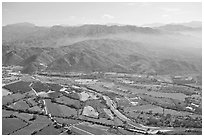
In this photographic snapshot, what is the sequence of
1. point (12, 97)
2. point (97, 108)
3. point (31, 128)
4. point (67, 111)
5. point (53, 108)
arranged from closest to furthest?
1. point (31, 128)
2. point (67, 111)
3. point (53, 108)
4. point (97, 108)
5. point (12, 97)

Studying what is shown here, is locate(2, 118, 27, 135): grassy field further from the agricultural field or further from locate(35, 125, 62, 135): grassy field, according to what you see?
locate(35, 125, 62, 135): grassy field

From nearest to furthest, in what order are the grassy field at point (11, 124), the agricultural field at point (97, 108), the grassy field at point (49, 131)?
the grassy field at point (49, 131) < the grassy field at point (11, 124) < the agricultural field at point (97, 108)

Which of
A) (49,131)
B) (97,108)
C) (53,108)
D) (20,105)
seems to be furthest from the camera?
(20,105)

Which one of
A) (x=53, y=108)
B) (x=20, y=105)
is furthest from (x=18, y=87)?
(x=53, y=108)

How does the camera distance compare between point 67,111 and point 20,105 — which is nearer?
point 67,111

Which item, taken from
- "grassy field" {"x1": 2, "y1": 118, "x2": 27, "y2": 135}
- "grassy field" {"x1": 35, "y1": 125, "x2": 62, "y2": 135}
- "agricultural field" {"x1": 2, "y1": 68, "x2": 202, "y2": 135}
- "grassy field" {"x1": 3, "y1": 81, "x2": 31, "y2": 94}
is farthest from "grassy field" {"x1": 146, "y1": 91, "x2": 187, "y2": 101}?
"grassy field" {"x1": 2, "y1": 118, "x2": 27, "y2": 135}

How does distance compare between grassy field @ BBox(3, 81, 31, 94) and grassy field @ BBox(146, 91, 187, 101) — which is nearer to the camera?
grassy field @ BBox(146, 91, 187, 101)

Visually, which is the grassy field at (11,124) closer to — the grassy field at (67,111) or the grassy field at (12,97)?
the grassy field at (67,111)

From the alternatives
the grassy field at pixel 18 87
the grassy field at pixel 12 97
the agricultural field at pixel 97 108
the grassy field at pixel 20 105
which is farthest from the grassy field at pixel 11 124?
the grassy field at pixel 18 87

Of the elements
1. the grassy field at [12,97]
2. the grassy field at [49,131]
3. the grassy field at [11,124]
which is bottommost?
the grassy field at [49,131]

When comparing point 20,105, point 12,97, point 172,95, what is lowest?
point 172,95

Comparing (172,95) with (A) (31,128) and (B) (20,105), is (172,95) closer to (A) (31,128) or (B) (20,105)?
(B) (20,105)

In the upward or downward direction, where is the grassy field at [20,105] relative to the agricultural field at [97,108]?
upward

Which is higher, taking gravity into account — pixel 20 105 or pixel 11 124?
pixel 20 105
